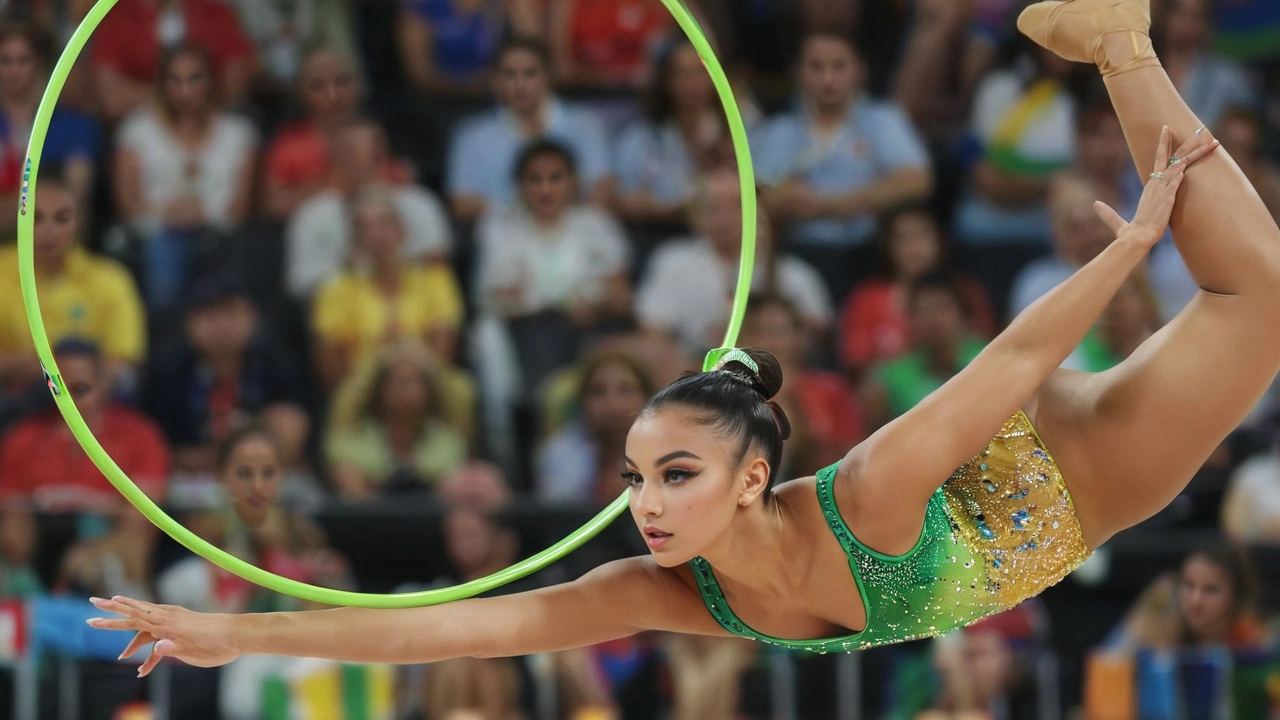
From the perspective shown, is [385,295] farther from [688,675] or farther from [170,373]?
[688,675]

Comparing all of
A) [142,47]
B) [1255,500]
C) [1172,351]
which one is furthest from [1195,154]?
[142,47]

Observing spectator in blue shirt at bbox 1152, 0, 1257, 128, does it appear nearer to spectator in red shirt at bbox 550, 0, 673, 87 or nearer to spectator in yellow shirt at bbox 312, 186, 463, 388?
spectator in red shirt at bbox 550, 0, 673, 87

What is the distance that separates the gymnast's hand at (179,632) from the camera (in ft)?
9.99

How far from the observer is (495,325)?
6461 millimetres

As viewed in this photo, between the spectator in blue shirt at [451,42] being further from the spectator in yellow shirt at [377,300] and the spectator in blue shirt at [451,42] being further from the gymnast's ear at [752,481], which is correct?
the gymnast's ear at [752,481]

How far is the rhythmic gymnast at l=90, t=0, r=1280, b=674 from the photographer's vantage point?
3096mm

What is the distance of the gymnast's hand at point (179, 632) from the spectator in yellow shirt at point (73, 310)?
9.47ft

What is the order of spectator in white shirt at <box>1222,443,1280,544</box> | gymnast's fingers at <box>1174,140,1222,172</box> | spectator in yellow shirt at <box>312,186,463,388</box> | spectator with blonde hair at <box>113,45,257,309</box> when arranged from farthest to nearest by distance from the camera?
spectator with blonde hair at <box>113,45,257,309</box> → spectator in yellow shirt at <box>312,186,463,388</box> → spectator in white shirt at <box>1222,443,1280,544</box> → gymnast's fingers at <box>1174,140,1222,172</box>

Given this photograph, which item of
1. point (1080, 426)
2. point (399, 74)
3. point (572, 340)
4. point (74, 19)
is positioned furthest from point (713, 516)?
point (399, 74)

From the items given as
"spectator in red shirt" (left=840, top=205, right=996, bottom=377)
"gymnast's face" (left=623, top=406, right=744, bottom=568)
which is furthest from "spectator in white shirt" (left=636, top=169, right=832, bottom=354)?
"gymnast's face" (left=623, top=406, right=744, bottom=568)

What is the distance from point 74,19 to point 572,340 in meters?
2.26

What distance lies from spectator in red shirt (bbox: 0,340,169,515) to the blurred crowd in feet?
0.04

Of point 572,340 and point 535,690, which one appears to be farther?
point 572,340

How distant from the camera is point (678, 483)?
3121 mm
